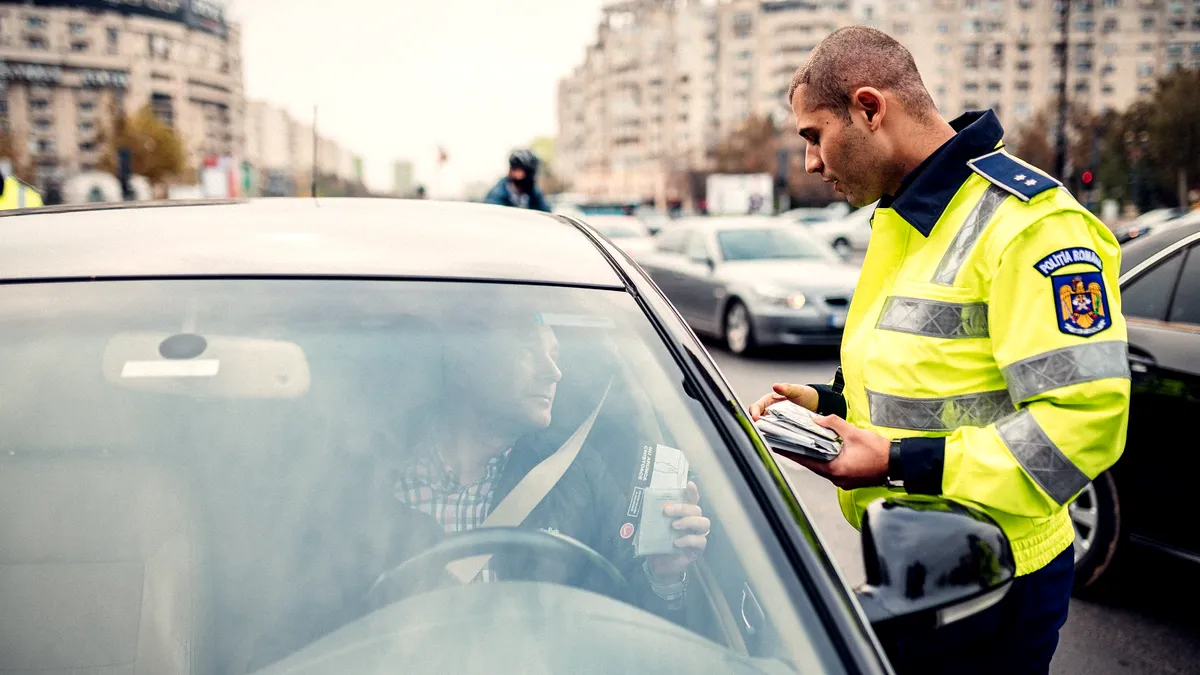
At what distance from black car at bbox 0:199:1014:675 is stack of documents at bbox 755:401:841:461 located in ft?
0.65

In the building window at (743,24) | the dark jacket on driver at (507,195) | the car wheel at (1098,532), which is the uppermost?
the building window at (743,24)

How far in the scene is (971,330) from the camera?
1831 mm

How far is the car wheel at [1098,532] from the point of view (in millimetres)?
3842

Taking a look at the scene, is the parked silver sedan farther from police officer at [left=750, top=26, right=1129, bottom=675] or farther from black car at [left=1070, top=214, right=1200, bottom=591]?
police officer at [left=750, top=26, right=1129, bottom=675]

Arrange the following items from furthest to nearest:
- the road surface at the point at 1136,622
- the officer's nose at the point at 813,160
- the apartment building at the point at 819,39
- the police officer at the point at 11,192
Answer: the apartment building at the point at 819,39, the police officer at the point at 11,192, the road surface at the point at 1136,622, the officer's nose at the point at 813,160

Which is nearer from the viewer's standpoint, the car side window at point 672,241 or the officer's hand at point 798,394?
the officer's hand at point 798,394

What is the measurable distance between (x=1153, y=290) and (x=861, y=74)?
8.20ft

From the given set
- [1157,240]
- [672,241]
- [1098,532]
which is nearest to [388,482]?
[1098,532]

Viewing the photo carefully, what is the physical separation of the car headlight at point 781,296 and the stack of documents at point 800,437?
8.68 m

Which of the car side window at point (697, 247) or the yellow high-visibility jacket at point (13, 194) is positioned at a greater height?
the yellow high-visibility jacket at point (13, 194)

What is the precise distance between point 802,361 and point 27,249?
929 cm

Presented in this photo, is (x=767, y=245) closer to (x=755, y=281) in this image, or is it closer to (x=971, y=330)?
(x=755, y=281)

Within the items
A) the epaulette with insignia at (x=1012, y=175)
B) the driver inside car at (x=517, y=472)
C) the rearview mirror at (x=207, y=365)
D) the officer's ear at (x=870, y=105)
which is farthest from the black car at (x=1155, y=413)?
the rearview mirror at (x=207, y=365)

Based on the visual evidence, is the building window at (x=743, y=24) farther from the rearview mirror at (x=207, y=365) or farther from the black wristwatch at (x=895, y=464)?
the rearview mirror at (x=207, y=365)
